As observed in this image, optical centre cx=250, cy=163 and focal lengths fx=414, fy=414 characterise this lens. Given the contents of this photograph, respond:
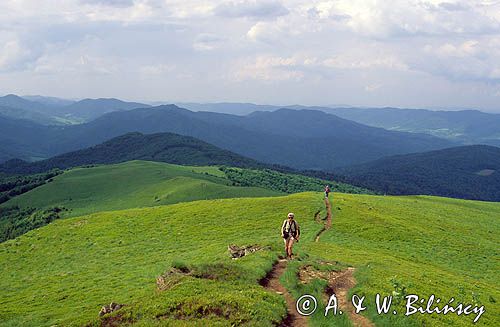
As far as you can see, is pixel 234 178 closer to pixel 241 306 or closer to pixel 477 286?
pixel 477 286

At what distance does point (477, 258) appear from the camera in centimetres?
4491

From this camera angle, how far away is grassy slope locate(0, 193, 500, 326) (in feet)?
72.0

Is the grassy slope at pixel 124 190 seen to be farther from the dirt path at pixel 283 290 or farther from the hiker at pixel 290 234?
the dirt path at pixel 283 290

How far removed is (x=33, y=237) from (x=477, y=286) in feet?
173

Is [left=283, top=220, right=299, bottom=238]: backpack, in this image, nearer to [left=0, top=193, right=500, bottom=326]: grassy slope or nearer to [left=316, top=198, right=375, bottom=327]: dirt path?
[left=0, top=193, right=500, bottom=326]: grassy slope

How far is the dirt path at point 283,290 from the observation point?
19.9 meters

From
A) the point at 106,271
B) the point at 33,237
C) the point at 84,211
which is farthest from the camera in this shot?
the point at 84,211

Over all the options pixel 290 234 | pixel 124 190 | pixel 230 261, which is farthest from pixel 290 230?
pixel 124 190

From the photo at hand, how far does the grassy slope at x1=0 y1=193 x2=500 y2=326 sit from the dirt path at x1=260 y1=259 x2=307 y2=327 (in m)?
0.58

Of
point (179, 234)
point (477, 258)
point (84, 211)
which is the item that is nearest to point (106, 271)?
point (179, 234)

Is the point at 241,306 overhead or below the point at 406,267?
overhead

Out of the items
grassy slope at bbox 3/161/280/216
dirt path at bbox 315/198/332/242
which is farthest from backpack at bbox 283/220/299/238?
grassy slope at bbox 3/161/280/216

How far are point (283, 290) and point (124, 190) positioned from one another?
12362 cm

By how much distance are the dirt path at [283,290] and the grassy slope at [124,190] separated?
77435 millimetres
